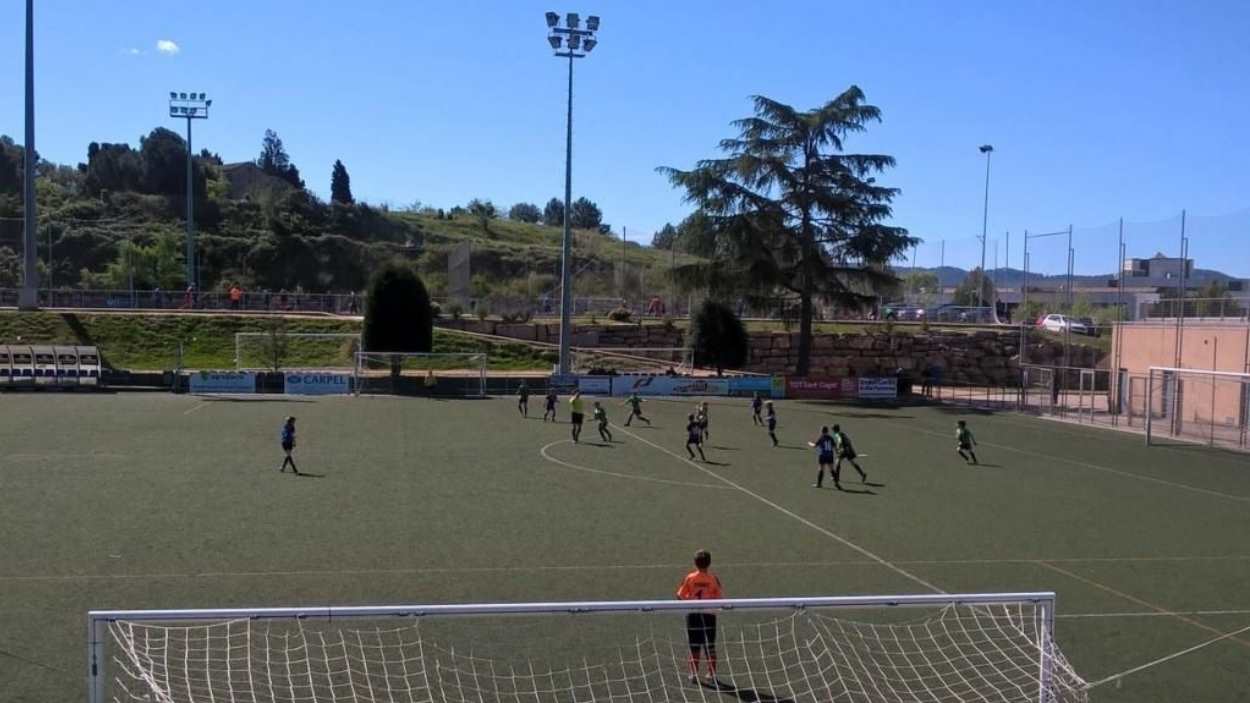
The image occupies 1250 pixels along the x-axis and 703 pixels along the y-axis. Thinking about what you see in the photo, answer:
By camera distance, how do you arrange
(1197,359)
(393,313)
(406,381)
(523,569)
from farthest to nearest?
1. (393,313)
2. (406,381)
3. (1197,359)
4. (523,569)

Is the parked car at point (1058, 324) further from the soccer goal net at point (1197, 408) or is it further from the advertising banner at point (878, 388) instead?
the soccer goal net at point (1197, 408)

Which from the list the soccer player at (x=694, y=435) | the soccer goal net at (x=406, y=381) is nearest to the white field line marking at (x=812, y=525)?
the soccer player at (x=694, y=435)

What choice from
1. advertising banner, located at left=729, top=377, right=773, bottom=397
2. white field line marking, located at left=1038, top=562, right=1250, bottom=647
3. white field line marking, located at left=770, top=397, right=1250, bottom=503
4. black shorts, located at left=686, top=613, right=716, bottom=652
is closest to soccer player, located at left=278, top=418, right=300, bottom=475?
black shorts, located at left=686, top=613, right=716, bottom=652

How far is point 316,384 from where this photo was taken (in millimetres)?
46094

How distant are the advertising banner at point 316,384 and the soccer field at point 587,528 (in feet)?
39.9

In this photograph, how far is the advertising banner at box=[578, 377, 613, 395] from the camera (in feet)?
156

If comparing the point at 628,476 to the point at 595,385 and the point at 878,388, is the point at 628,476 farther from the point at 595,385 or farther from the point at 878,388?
the point at 878,388

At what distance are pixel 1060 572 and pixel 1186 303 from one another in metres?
31.2

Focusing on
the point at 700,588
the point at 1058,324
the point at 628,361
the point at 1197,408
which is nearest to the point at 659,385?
the point at 628,361

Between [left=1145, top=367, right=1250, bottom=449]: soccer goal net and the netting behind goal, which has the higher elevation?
[left=1145, top=367, right=1250, bottom=449]: soccer goal net

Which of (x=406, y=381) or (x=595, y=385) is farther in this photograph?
(x=595, y=385)

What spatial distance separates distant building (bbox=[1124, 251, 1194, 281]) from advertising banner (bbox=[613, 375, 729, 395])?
19.9 m

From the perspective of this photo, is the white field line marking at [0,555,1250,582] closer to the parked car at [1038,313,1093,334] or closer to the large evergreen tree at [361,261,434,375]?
the large evergreen tree at [361,261,434,375]

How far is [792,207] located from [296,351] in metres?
27.5
